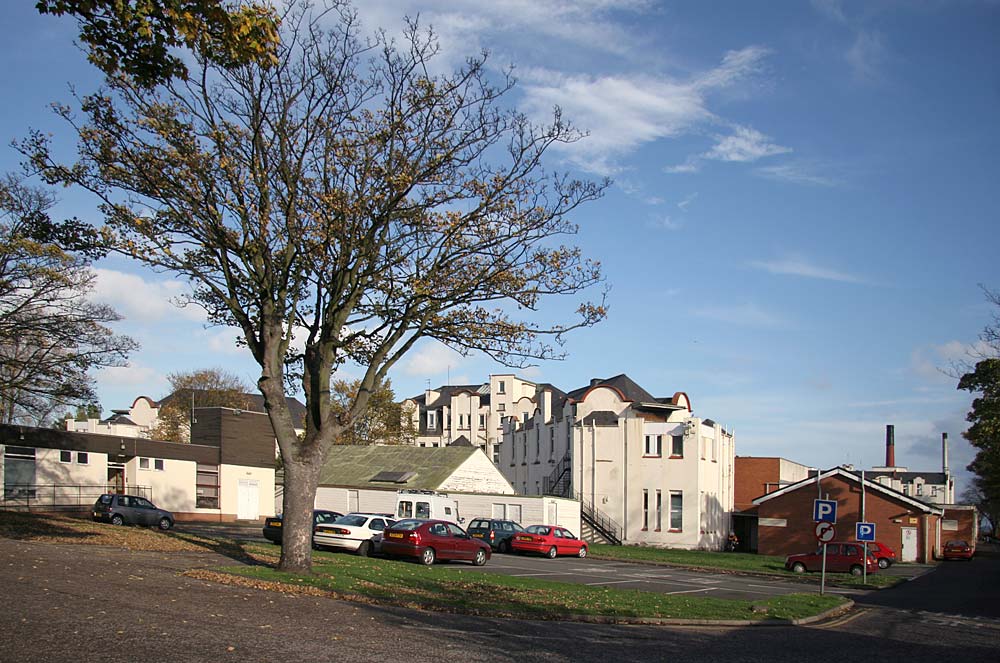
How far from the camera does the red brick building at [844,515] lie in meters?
55.4

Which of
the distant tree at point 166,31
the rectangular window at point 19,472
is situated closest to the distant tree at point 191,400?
the rectangular window at point 19,472

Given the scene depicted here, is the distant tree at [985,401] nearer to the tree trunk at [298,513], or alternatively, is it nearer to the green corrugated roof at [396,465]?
the tree trunk at [298,513]

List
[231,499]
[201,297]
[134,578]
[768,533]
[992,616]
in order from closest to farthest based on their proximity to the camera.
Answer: [134,578] < [201,297] < [992,616] < [231,499] < [768,533]

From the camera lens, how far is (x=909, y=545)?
184 ft

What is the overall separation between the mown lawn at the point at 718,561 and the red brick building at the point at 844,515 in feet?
8.98

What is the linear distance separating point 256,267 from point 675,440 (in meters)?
39.8

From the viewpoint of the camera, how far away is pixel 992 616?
2392cm

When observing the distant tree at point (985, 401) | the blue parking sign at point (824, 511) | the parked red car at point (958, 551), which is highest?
the distant tree at point (985, 401)

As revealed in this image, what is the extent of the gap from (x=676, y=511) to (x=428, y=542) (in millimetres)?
27810

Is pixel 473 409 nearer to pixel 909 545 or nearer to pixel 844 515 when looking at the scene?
pixel 844 515

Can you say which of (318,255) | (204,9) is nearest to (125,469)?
(318,255)

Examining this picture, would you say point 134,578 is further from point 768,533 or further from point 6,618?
point 768,533

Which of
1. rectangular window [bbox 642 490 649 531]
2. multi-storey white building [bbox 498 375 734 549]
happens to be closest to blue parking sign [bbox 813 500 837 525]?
multi-storey white building [bbox 498 375 734 549]

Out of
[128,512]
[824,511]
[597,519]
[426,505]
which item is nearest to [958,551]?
[597,519]
